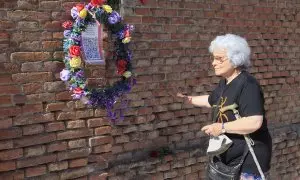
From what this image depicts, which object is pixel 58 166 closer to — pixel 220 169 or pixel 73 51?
pixel 73 51

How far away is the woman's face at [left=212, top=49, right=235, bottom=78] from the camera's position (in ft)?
11.9

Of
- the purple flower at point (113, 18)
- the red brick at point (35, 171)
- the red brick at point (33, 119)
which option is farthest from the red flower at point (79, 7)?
the red brick at point (35, 171)

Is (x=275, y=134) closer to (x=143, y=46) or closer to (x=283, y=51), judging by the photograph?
(x=283, y=51)

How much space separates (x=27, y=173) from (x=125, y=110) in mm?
1150

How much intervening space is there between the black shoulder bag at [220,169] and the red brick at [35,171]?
1377 mm

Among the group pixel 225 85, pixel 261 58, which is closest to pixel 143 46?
pixel 225 85

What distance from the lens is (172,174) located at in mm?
4902

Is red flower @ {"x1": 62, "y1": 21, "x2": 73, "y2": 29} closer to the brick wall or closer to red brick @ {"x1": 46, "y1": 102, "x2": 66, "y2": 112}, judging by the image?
the brick wall

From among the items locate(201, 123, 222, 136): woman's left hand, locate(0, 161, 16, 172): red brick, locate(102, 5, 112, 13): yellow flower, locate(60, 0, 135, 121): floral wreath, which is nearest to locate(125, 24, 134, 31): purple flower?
locate(60, 0, 135, 121): floral wreath

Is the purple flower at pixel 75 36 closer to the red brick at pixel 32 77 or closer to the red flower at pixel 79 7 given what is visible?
the red flower at pixel 79 7

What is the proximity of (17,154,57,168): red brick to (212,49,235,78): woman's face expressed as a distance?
157 centimetres

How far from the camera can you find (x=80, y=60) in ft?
12.7

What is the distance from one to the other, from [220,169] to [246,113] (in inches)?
20.8

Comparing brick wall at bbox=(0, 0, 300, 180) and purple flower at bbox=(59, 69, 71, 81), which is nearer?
brick wall at bbox=(0, 0, 300, 180)
